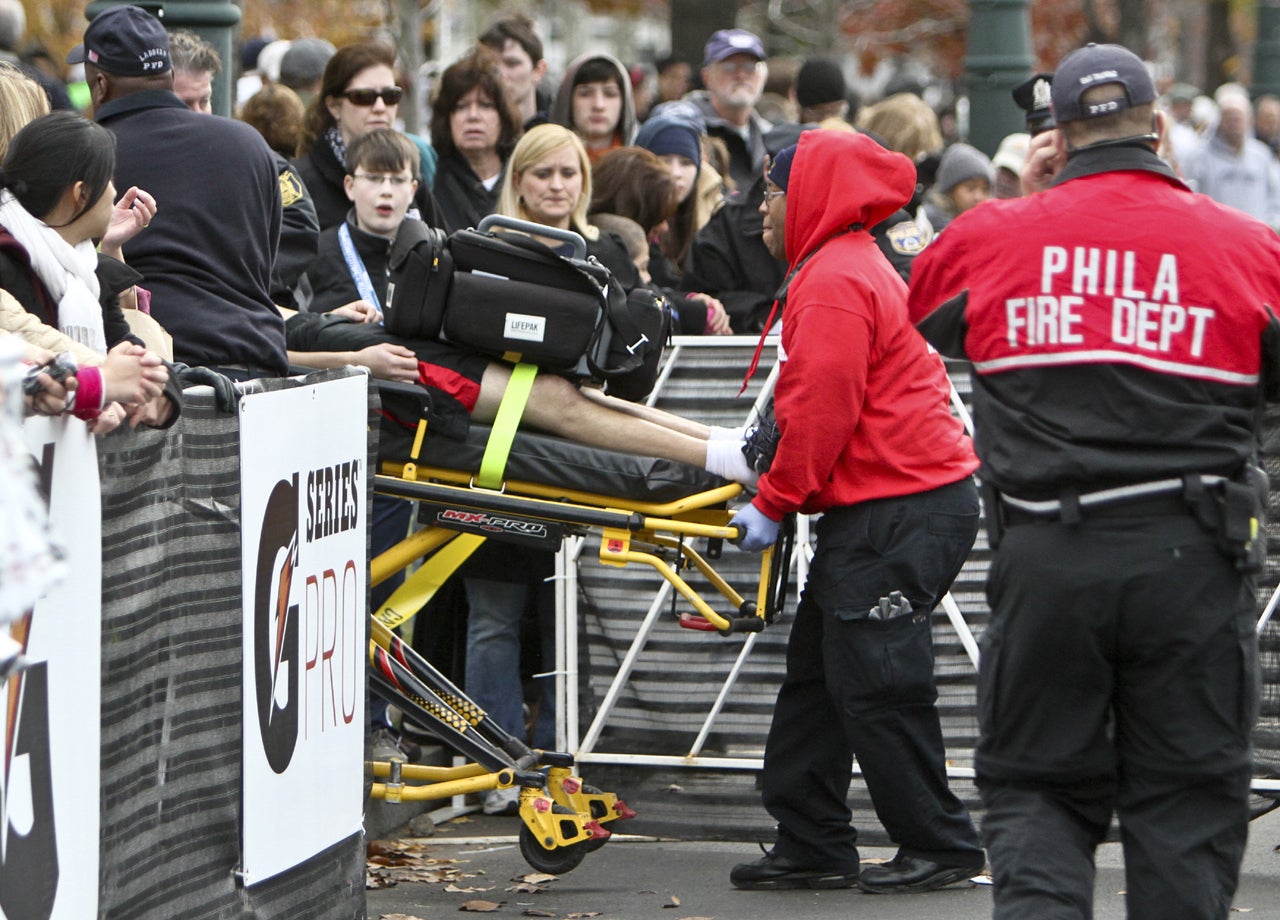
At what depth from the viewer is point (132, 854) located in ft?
13.9

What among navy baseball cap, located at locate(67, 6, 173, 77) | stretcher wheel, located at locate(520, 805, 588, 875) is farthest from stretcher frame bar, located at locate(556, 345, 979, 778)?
navy baseball cap, located at locate(67, 6, 173, 77)

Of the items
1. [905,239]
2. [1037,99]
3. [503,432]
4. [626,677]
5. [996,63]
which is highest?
[996,63]

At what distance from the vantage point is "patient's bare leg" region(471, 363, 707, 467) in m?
5.86

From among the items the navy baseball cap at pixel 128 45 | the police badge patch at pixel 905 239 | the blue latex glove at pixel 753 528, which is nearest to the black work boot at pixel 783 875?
the blue latex glove at pixel 753 528

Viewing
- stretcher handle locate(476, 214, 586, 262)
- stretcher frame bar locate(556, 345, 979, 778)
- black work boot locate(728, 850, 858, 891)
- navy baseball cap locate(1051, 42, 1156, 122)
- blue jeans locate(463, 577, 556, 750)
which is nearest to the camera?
navy baseball cap locate(1051, 42, 1156, 122)

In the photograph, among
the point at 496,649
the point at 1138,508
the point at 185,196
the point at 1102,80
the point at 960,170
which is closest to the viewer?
the point at 1138,508

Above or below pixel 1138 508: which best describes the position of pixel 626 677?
below

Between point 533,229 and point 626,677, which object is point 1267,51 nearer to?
point 626,677

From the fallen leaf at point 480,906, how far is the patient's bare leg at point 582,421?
52.3 inches

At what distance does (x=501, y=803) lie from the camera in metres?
7.19

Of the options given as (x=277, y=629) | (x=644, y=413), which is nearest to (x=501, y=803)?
(x=644, y=413)

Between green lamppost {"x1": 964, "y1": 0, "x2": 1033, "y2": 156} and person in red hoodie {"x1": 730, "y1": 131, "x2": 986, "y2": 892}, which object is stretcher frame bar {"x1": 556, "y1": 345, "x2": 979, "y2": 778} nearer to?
person in red hoodie {"x1": 730, "y1": 131, "x2": 986, "y2": 892}

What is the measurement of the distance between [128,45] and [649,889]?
279 centimetres

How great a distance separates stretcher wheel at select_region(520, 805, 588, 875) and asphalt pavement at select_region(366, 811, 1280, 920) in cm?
10
